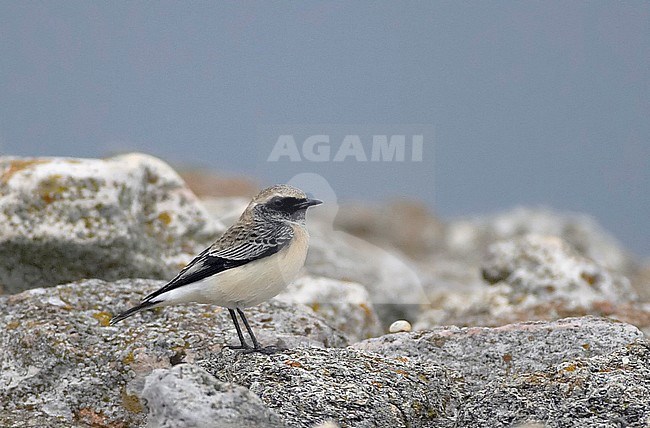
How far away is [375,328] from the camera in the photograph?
46.7 ft

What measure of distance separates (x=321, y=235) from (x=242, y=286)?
11485 mm

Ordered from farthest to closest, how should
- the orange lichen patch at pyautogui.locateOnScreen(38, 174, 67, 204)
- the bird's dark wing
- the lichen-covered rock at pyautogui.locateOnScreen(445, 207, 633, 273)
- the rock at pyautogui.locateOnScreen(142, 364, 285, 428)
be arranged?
the lichen-covered rock at pyautogui.locateOnScreen(445, 207, 633, 273) → the orange lichen patch at pyautogui.locateOnScreen(38, 174, 67, 204) → the bird's dark wing → the rock at pyautogui.locateOnScreen(142, 364, 285, 428)

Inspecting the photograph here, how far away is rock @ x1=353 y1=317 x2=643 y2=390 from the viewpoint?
9398mm

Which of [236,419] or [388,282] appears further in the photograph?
[388,282]

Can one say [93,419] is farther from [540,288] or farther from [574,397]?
[540,288]

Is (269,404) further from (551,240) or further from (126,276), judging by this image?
Answer: (551,240)

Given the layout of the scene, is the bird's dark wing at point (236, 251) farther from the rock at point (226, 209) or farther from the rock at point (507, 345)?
the rock at point (226, 209)

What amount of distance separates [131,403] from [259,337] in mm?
1889

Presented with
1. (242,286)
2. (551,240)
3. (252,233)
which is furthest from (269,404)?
(551,240)

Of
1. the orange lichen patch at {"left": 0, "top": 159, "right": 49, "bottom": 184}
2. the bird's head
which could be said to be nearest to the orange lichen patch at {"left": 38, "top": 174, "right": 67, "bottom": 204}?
the orange lichen patch at {"left": 0, "top": 159, "right": 49, "bottom": 184}

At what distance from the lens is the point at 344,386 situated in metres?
8.04

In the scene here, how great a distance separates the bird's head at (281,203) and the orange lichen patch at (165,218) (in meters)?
4.62

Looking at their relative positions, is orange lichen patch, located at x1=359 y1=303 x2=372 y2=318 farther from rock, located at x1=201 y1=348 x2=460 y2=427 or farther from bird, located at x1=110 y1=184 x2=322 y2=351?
rock, located at x1=201 y1=348 x2=460 y2=427

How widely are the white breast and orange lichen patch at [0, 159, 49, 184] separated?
5.28 metres
